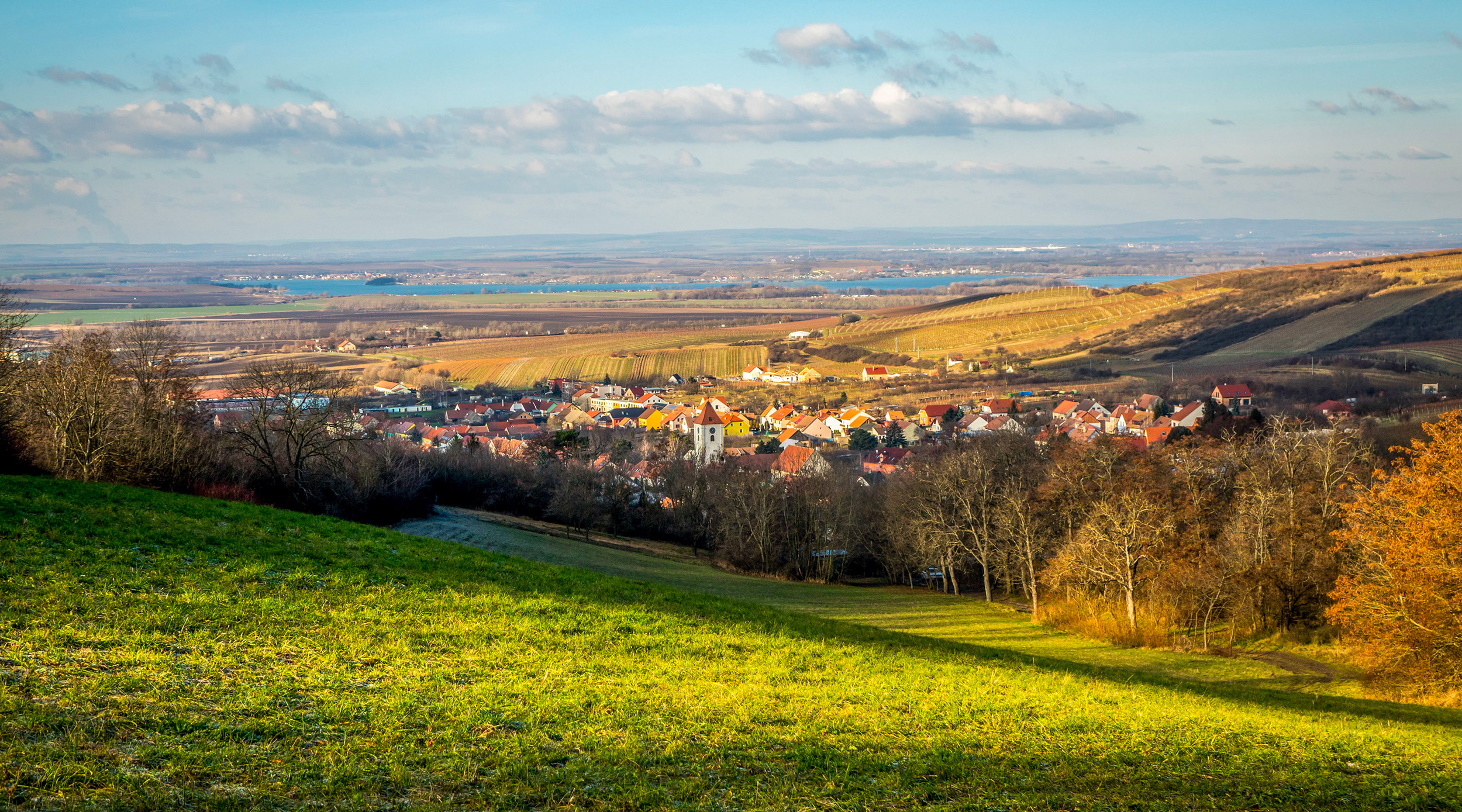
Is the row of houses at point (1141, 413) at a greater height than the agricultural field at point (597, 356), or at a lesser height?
lesser

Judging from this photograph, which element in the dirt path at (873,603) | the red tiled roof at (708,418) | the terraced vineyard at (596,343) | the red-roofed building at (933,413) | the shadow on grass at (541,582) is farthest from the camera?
the terraced vineyard at (596,343)

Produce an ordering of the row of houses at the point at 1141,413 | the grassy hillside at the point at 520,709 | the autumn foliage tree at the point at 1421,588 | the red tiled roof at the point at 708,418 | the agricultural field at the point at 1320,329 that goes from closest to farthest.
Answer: the grassy hillside at the point at 520,709
the autumn foliage tree at the point at 1421,588
the row of houses at the point at 1141,413
the red tiled roof at the point at 708,418
the agricultural field at the point at 1320,329

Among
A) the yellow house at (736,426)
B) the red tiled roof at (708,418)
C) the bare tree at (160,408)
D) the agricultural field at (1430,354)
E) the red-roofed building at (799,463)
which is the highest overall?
the bare tree at (160,408)

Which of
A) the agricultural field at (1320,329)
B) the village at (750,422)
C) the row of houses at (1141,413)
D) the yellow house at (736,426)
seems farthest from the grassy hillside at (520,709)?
the agricultural field at (1320,329)

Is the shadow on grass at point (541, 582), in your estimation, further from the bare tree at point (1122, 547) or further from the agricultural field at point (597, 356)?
the agricultural field at point (597, 356)

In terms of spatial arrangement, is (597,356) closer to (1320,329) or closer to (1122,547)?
(1320,329)

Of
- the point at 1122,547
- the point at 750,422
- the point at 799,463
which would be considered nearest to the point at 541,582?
the point at 1122,547
